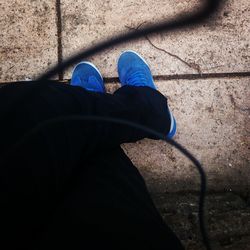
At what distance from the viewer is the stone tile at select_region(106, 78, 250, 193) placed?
63.1 inches

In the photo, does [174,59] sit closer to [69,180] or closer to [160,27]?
[160,27]

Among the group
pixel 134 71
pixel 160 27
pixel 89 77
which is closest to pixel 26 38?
pixel 89 77

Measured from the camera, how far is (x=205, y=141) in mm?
1635

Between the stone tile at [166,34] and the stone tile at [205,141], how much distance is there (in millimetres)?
96

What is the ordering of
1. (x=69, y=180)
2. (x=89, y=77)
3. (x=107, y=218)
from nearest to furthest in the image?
(x=107, y=218), (x=69, y=180), (x=89, y=77)

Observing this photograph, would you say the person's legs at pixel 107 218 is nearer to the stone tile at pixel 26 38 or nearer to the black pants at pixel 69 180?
the black pants at pixel 69 180

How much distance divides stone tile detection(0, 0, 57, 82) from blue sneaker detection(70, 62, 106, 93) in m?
0.14

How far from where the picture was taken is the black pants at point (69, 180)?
0.94 metres

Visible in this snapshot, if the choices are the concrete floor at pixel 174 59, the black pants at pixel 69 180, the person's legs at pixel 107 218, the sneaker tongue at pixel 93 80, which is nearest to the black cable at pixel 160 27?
the concrete floor at pixel 174 59

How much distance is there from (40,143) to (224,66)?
1.04 meters

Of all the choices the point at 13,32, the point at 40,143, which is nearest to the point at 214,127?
the point at 40,143

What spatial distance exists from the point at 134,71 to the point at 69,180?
67 cm

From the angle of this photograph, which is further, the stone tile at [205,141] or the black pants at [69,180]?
the stone tile at [205,141]

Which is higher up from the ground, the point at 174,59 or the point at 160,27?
the point at 160,27
